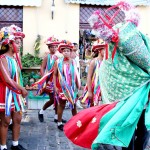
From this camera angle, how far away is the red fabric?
3977 millimetres

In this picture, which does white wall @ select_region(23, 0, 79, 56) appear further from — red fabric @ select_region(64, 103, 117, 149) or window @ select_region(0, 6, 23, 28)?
red fabric @ select_region(64, 103, 117, 149)

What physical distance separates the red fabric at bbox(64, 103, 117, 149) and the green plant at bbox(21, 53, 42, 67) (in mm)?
6345

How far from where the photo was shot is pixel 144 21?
1120cm

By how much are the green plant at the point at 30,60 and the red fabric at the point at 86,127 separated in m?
6.34

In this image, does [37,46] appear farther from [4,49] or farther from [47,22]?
[4,49]

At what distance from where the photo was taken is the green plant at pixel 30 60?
10.4 metres

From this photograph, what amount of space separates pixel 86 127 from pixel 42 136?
8.90 ft

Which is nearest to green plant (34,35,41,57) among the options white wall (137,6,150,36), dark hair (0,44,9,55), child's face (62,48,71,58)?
white wall (137,6,150,36)

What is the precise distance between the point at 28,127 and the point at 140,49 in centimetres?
400

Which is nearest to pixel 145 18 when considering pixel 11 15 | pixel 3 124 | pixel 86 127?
pixel 11 15

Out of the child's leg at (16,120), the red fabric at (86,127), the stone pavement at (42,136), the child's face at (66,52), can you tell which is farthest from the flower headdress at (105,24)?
the child's face at (66,52)

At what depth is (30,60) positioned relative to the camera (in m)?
10.6

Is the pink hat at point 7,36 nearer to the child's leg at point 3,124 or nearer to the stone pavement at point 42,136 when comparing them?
the child's leg at point 3,124

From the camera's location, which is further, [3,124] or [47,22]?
[47,22]
